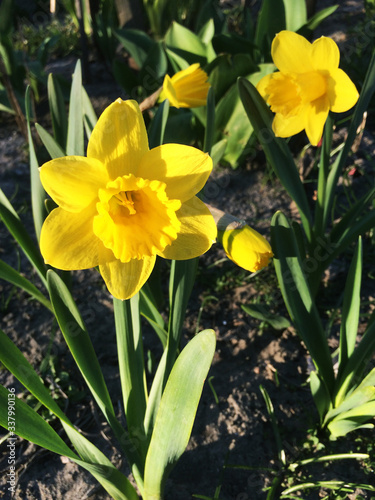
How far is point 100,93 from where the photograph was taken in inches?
120

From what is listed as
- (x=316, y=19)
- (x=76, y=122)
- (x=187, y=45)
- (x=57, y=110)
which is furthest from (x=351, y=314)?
(x=187, y=45)

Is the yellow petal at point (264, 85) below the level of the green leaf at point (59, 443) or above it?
above

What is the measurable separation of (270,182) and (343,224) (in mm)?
788

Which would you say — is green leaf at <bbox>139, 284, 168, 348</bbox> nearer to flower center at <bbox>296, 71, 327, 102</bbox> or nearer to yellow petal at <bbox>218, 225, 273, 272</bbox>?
yellow petal at <bbox>218, 225, 273, 272</bbox>

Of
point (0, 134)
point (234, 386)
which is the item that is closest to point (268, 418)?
point (234, 386)

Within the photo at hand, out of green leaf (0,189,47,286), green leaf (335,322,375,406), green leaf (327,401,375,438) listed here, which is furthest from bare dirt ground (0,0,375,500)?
green leaf (0,189,47,286)

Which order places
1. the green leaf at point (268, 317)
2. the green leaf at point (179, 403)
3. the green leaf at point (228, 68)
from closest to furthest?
the green leaf at point (179, 403), the green leaf at point (268, 317), the green leaf at point (228, 68)

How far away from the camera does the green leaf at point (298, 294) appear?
131 cm

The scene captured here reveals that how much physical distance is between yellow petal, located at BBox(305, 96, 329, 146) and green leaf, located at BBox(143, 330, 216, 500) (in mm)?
801

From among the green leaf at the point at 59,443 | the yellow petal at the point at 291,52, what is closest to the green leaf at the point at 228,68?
the yellow petal at the point at 291,52

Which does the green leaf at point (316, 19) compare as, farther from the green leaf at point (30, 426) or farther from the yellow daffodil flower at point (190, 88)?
the green leaf at point (30, 426)

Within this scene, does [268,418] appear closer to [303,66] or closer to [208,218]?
[208,218]

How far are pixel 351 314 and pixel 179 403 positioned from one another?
668 millimetres

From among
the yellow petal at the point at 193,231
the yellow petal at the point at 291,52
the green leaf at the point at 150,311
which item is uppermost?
the yellow petal at the point at 291,52
